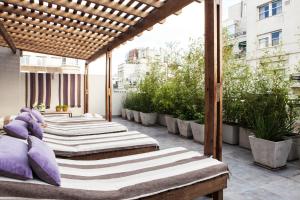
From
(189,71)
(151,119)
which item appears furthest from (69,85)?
(189,71)

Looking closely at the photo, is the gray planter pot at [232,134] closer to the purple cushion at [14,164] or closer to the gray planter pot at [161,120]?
the gray planter pot at [161,120]

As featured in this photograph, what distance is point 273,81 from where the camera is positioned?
4.23 m

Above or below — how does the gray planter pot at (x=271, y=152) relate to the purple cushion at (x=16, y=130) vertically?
below

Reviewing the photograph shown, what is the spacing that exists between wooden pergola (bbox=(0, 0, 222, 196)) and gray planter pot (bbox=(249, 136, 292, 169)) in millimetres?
1368

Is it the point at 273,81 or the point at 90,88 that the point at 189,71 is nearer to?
the point at 273,81

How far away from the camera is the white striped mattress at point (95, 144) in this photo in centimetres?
311

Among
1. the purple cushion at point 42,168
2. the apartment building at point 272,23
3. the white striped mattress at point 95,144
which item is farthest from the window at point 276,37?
the purple cushion at point 42,168

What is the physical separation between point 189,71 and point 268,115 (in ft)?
8.37

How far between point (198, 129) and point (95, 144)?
9.34 feet

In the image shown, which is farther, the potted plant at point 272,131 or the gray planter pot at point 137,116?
the gray planter pot at point 137,116

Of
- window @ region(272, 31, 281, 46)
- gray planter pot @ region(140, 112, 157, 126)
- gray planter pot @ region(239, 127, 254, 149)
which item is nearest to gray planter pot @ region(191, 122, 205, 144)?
gray planter pot @ region(239, 127, 254, 149)

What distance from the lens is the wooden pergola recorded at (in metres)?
2.66

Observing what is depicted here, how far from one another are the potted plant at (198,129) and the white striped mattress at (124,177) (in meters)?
2.73

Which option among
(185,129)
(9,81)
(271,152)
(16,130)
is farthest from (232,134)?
(9,81)
